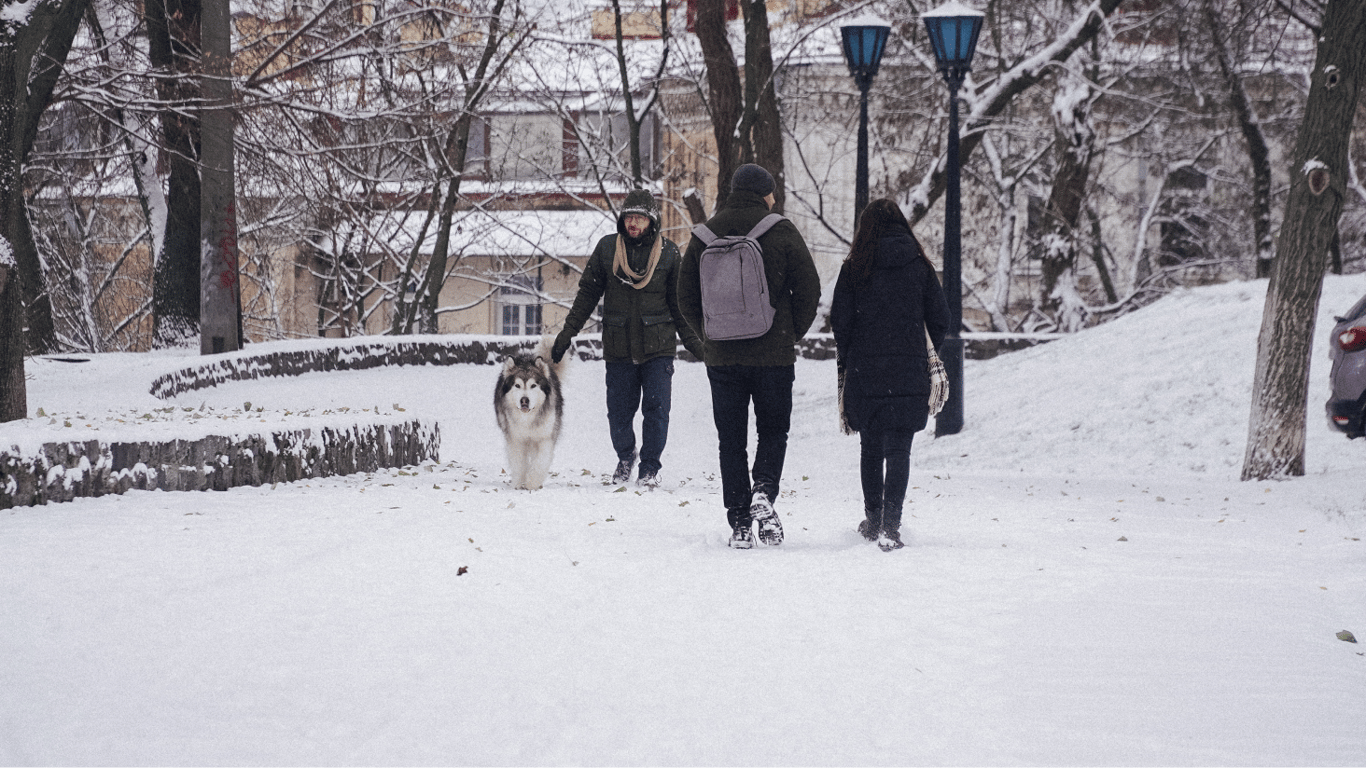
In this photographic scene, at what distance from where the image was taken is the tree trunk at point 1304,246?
32.3 ft

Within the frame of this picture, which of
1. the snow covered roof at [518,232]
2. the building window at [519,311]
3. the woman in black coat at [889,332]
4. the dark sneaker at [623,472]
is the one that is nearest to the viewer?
the woman in black coat at [889,332]

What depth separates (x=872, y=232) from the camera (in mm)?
6523

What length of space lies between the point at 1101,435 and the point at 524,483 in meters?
6.36

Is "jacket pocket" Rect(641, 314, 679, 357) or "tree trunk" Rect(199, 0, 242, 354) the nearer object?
"jacket pocket" Rect(641, 314, 679, 357)

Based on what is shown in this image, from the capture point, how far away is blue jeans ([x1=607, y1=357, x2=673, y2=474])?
910 cm

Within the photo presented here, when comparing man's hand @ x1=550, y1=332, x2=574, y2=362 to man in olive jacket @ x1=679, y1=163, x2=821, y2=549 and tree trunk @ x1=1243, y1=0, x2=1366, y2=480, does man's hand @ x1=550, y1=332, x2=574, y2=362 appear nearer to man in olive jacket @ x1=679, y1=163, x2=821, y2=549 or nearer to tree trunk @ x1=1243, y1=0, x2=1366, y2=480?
man in olive jacket @ x1=679, y1=163, x2=821, y2=549

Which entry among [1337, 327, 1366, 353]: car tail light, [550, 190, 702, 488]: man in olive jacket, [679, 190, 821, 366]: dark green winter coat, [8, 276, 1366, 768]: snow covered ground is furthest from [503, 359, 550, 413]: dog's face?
[1337, 327, 1366, 353]: car tail light

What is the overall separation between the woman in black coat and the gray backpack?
397 millimetres

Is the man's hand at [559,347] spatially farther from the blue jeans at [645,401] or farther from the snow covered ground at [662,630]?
the snow covered ground at [662,630]

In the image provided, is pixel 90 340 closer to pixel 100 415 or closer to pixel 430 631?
pixel 100 415

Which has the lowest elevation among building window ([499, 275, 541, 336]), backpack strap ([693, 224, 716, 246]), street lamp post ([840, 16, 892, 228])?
building window ([499, 275, 541, 336])

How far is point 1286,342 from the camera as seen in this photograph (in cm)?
1010

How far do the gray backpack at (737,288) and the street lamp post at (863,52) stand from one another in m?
7.82

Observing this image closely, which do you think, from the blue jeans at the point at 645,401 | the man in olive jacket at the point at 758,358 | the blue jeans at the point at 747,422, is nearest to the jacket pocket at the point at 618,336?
the blue jeans at the point at 645,401
